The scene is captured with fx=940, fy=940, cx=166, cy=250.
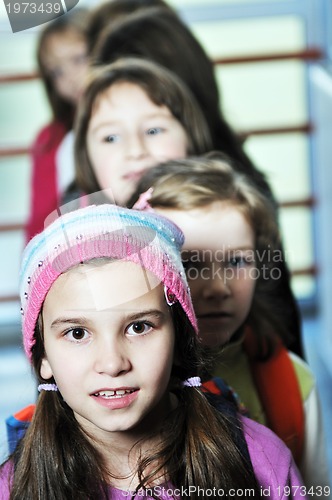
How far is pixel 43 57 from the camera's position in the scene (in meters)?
2.56

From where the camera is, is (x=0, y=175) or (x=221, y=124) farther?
(x=0, y=175)

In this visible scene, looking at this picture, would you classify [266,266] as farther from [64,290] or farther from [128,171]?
[64,290]

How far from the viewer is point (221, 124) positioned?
191 cm

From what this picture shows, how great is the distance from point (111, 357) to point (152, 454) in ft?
0.59

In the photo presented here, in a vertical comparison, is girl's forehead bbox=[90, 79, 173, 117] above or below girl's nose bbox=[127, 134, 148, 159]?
above

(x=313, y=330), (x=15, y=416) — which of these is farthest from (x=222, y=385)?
(x=313, y=330)

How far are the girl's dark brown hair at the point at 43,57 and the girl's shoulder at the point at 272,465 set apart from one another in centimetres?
151

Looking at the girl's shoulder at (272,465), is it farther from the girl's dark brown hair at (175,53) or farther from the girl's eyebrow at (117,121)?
the girl's dark brown hair at (175,53)

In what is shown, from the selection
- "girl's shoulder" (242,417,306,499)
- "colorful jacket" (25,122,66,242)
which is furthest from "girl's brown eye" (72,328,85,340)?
"colorful jacket" (25,122,66,242)

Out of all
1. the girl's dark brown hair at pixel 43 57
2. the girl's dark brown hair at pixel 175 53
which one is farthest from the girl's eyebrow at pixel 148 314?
the girl's dark brown hair at pixel 43 57

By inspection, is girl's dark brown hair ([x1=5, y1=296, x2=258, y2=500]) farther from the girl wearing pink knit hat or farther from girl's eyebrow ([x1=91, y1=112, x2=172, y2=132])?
girl's eyebrow ([x1=91, y1=112, x2=172, y2=132])

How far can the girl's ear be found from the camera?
1.01m

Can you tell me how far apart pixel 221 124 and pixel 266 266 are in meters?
0.56

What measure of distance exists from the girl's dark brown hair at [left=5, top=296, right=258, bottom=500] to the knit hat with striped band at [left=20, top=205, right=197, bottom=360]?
0.12ft
